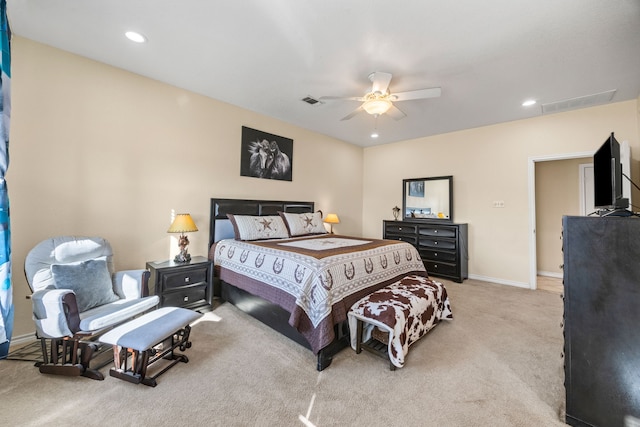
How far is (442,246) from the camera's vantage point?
15.4 feet

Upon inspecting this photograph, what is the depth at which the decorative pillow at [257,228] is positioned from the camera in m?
3.56

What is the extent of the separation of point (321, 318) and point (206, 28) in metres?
2.69

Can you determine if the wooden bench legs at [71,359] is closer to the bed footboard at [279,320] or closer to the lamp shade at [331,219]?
the bed footboard at [279,320]

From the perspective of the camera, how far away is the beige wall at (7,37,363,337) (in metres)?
2.42

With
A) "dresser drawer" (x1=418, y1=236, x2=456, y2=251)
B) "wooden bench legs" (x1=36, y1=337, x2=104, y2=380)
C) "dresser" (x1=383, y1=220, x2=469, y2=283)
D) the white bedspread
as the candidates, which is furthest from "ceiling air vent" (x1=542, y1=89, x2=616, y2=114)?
"wooden bench legs" (x1=36, y1=337, x2=104, y2=380)

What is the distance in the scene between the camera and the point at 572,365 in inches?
59.5

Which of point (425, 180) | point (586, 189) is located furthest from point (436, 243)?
point (586, 189)

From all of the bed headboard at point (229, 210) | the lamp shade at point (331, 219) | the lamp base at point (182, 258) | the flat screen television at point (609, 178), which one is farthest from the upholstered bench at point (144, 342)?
the lamp shade at point (331, 219)

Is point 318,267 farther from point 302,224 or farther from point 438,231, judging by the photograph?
point 438,231

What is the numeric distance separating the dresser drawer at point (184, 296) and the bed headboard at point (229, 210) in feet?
2.64

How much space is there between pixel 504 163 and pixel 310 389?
4748 millimetres

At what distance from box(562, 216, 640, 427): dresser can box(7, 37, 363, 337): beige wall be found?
3858 millimetres

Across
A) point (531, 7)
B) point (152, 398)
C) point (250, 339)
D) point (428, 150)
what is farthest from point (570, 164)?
point (152, 398)

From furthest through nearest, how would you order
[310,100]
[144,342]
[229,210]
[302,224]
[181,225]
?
1. [302,224]
2. [229,210]
3. [310,100]
4. [181,225]
5. [144,342]
